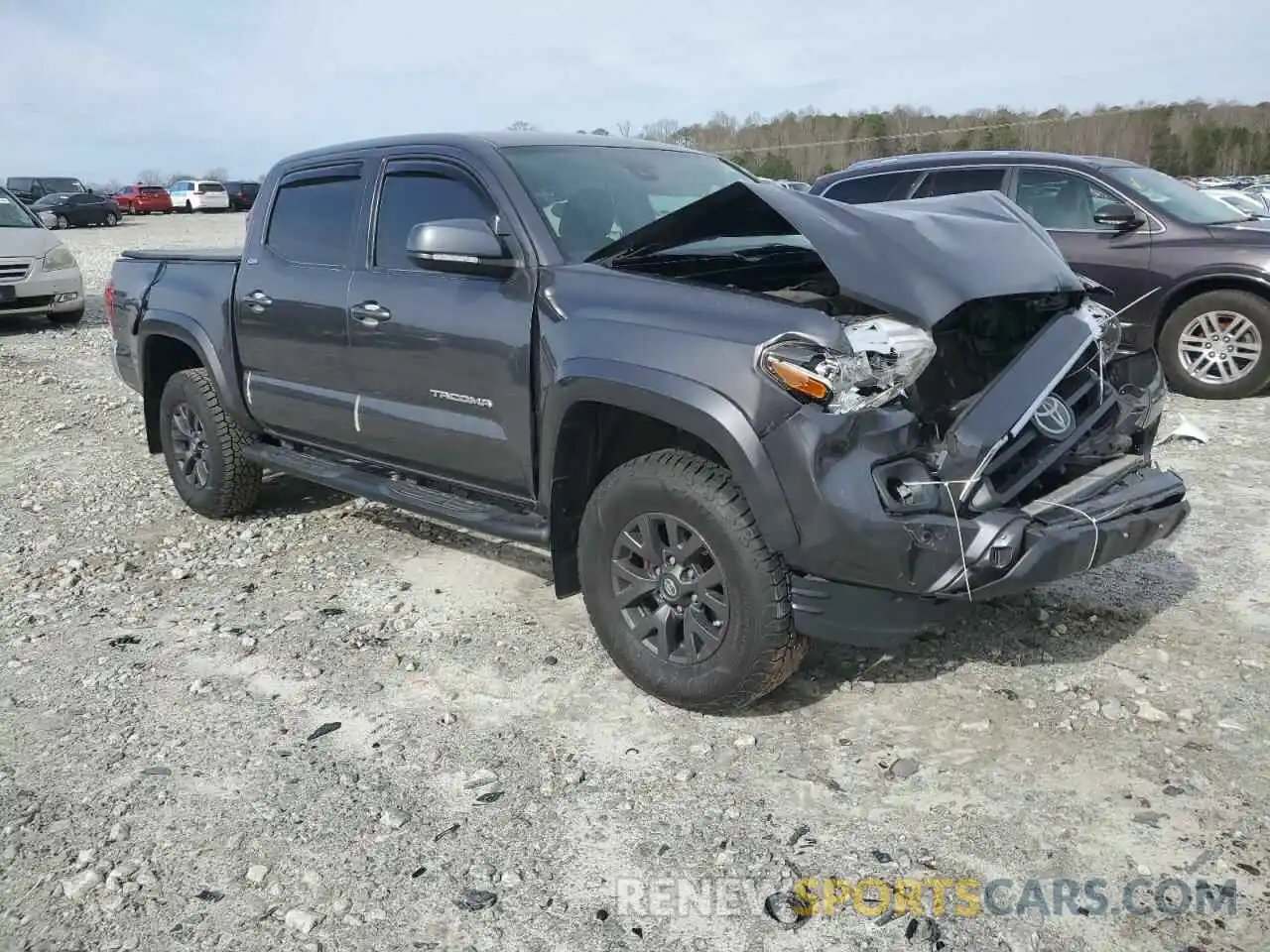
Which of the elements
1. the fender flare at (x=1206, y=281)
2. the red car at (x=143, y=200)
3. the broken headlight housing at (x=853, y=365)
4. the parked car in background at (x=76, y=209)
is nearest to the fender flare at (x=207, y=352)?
the broken headlight housing at (x=853, y=365)

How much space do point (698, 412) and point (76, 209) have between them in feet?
132

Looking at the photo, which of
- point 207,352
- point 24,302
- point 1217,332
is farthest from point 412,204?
point 24,302

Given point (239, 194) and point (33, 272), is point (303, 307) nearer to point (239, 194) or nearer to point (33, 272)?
point (33, 272)

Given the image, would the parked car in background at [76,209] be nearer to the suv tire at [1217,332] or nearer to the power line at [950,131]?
the power line at [950,131]

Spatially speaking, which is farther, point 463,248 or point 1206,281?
point 1206,281

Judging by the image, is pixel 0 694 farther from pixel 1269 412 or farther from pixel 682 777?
pixel 1269 412

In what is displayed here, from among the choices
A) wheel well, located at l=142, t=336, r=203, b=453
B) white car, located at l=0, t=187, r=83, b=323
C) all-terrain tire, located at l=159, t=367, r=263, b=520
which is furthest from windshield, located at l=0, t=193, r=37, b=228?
all-terrain tire, located at l=159, t=367, r=263, b=520

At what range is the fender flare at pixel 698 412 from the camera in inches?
116

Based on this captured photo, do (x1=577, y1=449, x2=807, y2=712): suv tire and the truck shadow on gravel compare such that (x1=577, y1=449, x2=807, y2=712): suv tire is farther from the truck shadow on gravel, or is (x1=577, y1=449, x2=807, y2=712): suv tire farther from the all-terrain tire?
the all-terrain tire

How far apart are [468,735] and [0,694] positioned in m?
1.76

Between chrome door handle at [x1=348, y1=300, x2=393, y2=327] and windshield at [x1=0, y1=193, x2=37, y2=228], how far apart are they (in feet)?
34.7

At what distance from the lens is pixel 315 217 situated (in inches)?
190

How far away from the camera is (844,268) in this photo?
306 centimetres

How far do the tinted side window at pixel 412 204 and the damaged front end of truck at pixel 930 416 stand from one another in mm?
785
